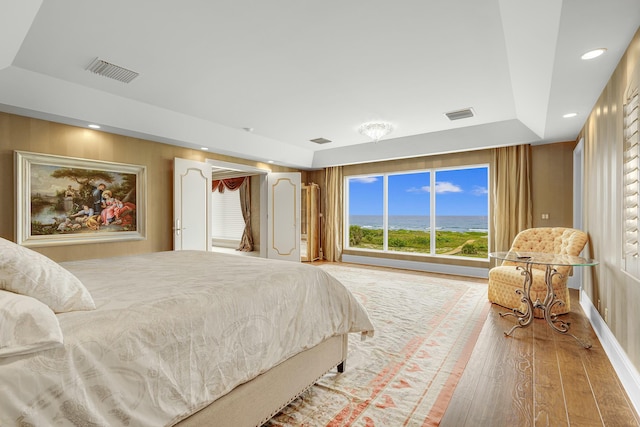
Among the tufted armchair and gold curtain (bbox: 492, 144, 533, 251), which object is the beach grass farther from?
the tufted armchair

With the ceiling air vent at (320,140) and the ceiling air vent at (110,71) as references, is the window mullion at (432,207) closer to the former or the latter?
the ceiling air vent at (320,140)

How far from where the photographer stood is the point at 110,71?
3.16 m

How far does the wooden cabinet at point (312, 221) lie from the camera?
766 centimetres

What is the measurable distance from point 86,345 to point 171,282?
75cm

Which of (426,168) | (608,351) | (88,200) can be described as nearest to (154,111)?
(88,200)

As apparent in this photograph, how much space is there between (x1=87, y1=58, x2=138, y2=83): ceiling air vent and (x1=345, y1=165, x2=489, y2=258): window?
511 cm

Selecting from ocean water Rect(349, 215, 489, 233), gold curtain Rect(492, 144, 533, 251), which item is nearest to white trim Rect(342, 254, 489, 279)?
gold curtain Rect(492, 144, 533, 251)

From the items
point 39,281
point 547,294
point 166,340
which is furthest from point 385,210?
point 39,281

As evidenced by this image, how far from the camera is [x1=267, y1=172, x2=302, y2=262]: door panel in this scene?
695 cm

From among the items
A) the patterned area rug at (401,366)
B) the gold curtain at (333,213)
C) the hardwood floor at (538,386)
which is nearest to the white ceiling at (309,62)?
the hardwood floor at (538,386)

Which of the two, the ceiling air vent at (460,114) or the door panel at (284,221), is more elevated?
the ceiling air vent at (460,114)

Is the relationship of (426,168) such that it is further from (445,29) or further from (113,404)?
(113,404)

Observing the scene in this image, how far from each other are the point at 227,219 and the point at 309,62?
7.48 m

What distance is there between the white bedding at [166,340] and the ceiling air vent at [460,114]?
3.49 m
